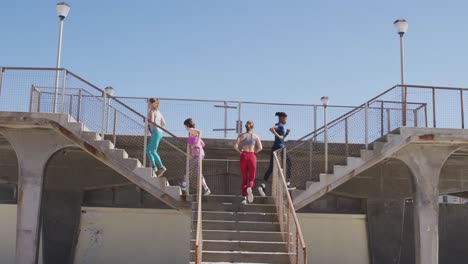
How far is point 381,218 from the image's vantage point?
20.7 m

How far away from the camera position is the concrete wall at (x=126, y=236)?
20125mm

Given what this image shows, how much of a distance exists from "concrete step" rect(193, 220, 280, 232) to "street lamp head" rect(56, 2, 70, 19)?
8.81 meters

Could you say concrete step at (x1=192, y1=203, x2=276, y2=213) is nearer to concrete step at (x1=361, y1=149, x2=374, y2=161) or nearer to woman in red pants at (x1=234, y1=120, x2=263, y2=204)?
woman in red pants at (x1=234, y1=120, x2=263, y2=204)

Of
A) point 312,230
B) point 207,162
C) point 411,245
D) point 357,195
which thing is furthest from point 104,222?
point 411,245

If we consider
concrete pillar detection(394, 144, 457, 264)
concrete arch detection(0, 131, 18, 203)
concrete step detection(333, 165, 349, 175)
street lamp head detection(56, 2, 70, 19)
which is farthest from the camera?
concrete arch detection(0, 131, 18, 203)

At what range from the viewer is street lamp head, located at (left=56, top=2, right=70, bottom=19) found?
671 inches

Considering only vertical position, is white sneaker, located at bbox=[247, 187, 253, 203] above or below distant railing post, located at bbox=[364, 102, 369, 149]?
below

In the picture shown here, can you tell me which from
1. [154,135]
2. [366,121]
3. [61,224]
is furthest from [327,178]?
[61,224]

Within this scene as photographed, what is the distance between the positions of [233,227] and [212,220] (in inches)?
19.4

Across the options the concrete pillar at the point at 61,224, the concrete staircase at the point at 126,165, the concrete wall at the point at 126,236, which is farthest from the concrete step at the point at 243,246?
the concrete pillar at the point at 61,224

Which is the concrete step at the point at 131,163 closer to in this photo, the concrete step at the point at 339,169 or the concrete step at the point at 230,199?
the concrete step at the point at 230,199

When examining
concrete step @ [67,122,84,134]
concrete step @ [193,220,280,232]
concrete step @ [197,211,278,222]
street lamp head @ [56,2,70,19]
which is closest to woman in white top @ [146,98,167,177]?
concrete step @ [67,122,84,134]

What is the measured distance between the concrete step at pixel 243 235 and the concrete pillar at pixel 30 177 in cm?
516

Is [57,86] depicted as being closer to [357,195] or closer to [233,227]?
[233,227]
